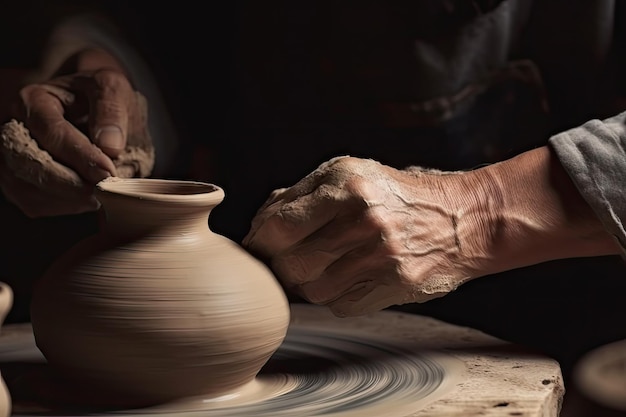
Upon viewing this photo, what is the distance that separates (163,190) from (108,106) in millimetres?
603

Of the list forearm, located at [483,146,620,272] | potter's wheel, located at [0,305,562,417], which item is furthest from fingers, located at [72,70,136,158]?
forearm, located at [483,146,620,272]

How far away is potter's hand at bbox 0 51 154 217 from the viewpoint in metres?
1.95

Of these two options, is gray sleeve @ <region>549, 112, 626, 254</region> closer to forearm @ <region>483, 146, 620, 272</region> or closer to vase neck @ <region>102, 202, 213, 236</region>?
forearm @ <region>483, 146, 620, 272</region>

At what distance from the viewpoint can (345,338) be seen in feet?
6.11

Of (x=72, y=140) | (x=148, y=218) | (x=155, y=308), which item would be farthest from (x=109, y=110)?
(x=155, y=308)

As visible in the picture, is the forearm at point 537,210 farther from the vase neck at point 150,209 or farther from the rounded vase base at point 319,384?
the vase neck at point 150,209

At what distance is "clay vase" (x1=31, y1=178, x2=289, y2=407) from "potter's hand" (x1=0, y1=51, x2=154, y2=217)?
55 centimetres

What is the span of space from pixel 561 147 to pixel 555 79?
0.58m

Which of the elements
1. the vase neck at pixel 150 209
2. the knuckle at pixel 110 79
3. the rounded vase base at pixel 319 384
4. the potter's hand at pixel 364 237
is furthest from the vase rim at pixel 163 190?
the knuckle at pixel 110 79

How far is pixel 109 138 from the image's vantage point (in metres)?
1.98

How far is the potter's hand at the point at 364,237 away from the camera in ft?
4.84

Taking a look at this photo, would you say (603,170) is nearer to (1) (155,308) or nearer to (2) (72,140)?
(1) (155,308)

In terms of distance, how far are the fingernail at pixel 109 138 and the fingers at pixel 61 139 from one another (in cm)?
2

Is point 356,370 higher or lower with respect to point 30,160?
lower
